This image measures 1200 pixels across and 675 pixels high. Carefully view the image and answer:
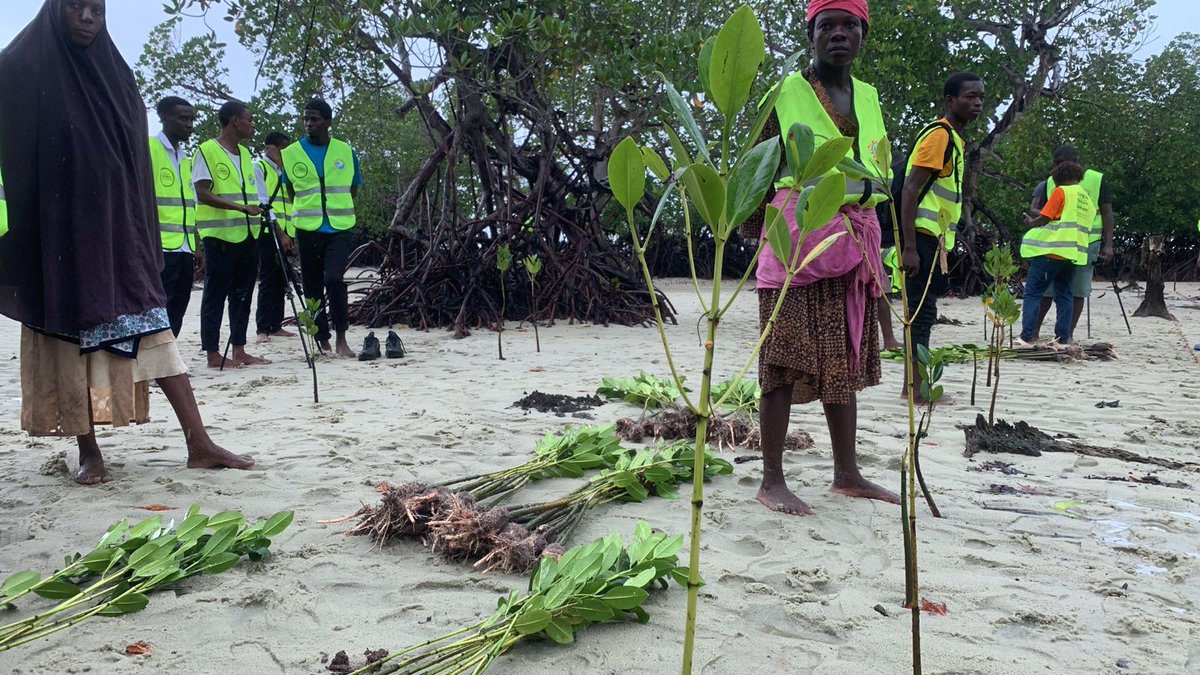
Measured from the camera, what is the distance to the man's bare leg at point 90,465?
8.97ft

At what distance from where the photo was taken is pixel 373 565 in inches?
83.0

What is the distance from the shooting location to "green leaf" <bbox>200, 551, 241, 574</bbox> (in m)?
1.97

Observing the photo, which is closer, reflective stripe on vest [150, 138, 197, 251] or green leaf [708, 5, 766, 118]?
green leaf [708, 5, 766, 118]

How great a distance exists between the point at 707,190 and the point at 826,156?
0.63 feet

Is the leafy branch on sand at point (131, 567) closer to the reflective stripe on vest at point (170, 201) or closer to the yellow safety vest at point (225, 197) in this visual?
the reflective stripe on vest at point (170, 201)

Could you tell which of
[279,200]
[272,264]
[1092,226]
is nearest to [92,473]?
[272,264]

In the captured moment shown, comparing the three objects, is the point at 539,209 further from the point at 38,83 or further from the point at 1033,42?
the point at 1033,42

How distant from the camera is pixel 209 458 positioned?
290 cm

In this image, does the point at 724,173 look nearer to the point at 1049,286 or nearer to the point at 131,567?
the point at 131,567

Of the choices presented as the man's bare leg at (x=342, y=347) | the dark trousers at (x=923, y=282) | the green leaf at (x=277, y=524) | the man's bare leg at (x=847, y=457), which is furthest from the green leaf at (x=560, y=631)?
the man's bare leg at (x=342, y=347)

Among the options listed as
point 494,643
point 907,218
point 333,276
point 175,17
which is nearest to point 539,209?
point 333,276

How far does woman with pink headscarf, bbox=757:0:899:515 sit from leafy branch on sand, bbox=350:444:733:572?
0.44 meters

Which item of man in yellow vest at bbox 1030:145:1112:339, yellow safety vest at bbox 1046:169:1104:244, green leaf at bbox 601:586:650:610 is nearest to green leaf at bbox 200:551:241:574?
green leaf at bbox 601:586:650:610

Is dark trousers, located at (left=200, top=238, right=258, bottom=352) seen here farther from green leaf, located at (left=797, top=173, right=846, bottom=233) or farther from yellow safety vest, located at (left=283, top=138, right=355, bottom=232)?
green leaf, located at (left=797, top=173, right=846, bottom=233)
